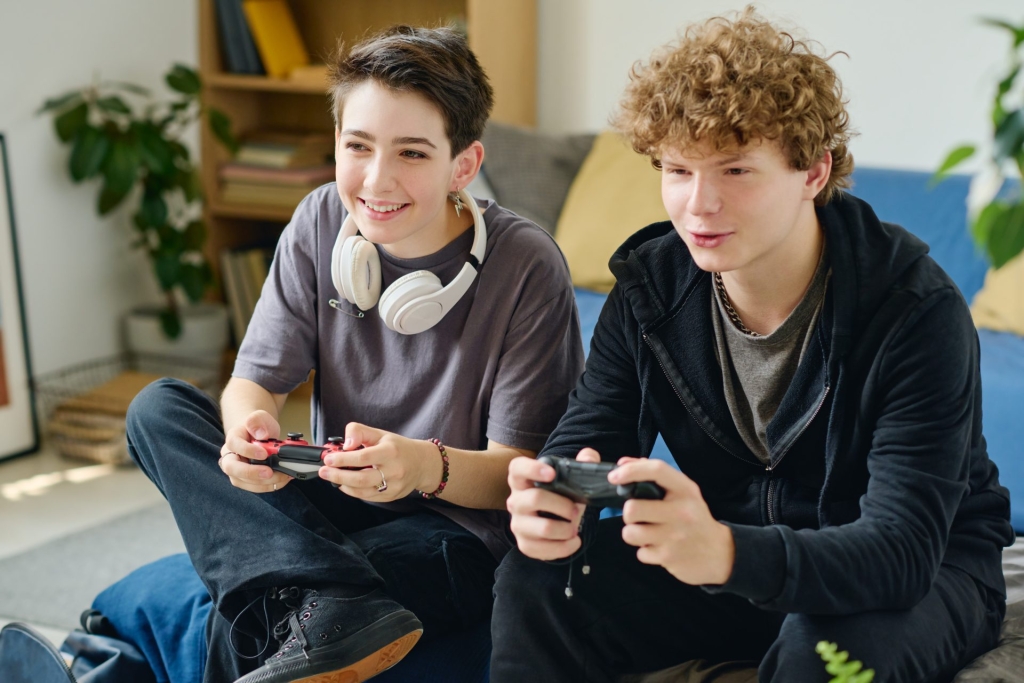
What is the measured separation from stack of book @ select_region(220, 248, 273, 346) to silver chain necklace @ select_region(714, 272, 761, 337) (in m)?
2.32

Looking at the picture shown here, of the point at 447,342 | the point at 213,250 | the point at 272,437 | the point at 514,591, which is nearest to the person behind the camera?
the point at 514,591

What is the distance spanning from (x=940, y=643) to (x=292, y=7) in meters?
2.96

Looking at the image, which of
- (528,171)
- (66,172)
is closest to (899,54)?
(528,171)

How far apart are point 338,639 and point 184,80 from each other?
7.34 ft

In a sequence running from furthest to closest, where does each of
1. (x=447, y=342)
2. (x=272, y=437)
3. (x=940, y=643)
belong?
1. (x=447, y=342)
2. (x=272, y=437)
3. (x=940, y=643)

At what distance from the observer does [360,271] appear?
1.55 metres

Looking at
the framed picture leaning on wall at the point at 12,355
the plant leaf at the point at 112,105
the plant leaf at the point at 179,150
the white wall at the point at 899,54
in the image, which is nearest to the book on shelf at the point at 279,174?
the plant leaf at the point at 179,150

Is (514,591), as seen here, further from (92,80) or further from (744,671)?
(92,80)

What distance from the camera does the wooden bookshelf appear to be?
10.1ft

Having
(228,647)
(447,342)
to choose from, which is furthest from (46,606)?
(447,342)

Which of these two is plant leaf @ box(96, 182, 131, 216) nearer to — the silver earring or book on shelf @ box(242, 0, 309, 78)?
book on shelf @ box(242, 0, 309, 78)

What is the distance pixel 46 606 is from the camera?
2129 mm

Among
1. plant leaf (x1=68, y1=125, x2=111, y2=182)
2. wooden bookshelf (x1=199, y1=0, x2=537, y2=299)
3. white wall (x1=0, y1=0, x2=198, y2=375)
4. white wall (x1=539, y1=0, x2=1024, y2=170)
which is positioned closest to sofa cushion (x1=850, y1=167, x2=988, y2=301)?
white wall (x1=539, y1=0, x2=1024, y2=170)

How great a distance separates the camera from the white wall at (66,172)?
2.92 m
